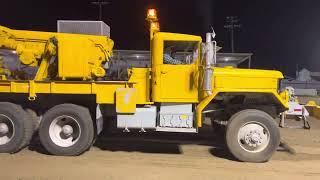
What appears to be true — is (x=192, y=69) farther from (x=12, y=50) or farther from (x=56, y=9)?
(x=56, y=9)

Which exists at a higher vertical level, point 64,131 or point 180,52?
point 180,52

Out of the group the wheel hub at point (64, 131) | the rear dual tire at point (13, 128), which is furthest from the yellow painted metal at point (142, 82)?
the rear dual tire at point (13, 128)

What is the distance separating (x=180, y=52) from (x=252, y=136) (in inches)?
95.6

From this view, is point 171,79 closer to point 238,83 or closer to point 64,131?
point 238,83

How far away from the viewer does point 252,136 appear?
384 inches

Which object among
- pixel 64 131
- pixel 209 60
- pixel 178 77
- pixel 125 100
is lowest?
pixel 64 131

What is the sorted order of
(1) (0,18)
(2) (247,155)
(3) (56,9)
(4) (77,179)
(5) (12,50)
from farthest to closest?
(3) (56,9) → (1) (0,18) → (5) (12,50) → (2) (247,155) → (4) (77,179)

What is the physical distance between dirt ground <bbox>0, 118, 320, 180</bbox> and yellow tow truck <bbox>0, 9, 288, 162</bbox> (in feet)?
1.51

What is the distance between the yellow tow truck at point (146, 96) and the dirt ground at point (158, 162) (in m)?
0.46

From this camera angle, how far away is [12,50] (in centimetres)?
1081

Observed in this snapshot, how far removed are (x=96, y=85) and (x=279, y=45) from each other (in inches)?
3151

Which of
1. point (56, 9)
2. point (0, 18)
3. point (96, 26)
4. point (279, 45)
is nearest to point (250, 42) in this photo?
A: point (279, 45)

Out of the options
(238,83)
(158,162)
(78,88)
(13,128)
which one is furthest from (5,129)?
(238,83)

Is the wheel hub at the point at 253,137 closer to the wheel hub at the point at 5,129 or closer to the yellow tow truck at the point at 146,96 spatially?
the yellow tow truck at the point at 146,96
